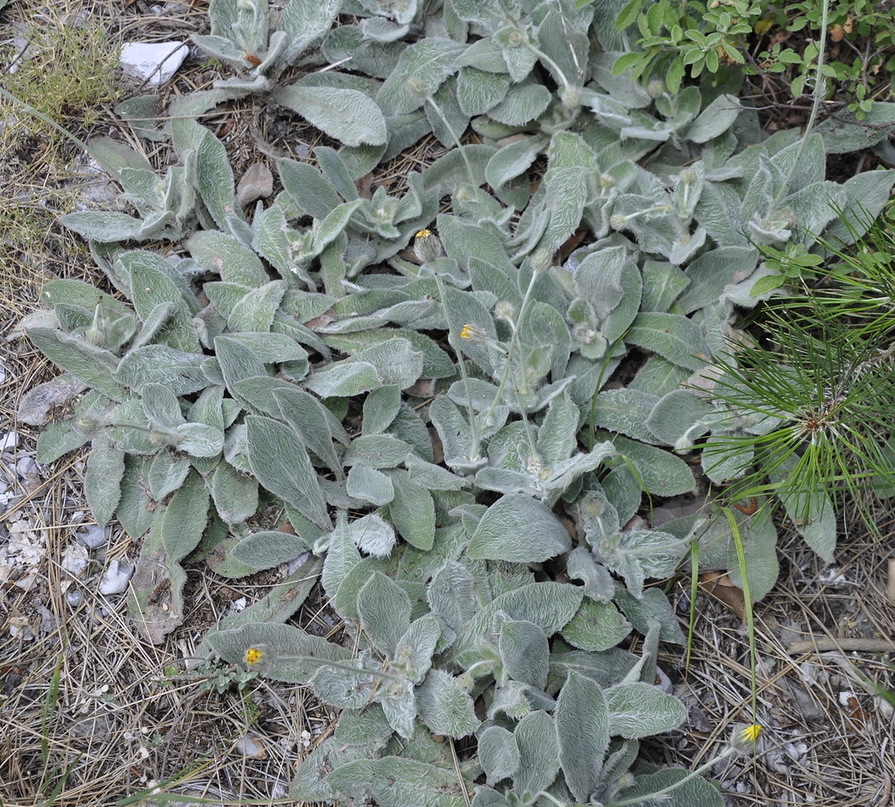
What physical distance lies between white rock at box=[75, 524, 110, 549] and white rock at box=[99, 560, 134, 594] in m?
0.07

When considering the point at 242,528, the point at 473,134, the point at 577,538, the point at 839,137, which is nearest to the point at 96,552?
the point at 242,528

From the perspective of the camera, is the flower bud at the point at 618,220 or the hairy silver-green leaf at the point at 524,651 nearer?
the hairy silver-green leaf at the point at 524,651

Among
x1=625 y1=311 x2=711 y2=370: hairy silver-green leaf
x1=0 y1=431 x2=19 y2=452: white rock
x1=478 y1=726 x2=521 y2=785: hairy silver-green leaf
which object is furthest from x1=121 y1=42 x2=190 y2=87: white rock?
x1=478 y1=726 x2=521 y2=785: hairy silver-green leaf

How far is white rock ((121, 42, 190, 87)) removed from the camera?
2562 mm

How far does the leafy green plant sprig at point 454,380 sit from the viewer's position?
185cm

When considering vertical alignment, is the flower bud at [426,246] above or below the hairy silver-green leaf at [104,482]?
above

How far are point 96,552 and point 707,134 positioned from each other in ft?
6.63

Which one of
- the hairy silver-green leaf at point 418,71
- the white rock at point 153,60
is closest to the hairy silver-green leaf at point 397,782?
the hairy silver-green leaf at point 418,71

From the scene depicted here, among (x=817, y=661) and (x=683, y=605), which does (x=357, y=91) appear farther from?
(x=817, y=661)

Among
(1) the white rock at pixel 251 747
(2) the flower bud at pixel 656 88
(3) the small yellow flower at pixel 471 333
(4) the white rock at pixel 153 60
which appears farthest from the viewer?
(4) the white rock at pixel 153 60

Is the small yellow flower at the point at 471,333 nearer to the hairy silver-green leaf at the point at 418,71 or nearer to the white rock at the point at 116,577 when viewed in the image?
the hairy silver-green leaf at the point at 418,71

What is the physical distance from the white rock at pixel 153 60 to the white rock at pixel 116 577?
4.87 feet

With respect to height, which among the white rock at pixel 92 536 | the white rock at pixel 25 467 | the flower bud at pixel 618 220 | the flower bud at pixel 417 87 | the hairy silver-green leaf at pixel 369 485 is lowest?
the white rock at pixel 92 536

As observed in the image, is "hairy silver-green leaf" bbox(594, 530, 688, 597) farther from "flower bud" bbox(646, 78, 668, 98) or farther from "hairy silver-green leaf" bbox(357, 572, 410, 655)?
"flower bud" bbox(646, 78, 668, 98)
